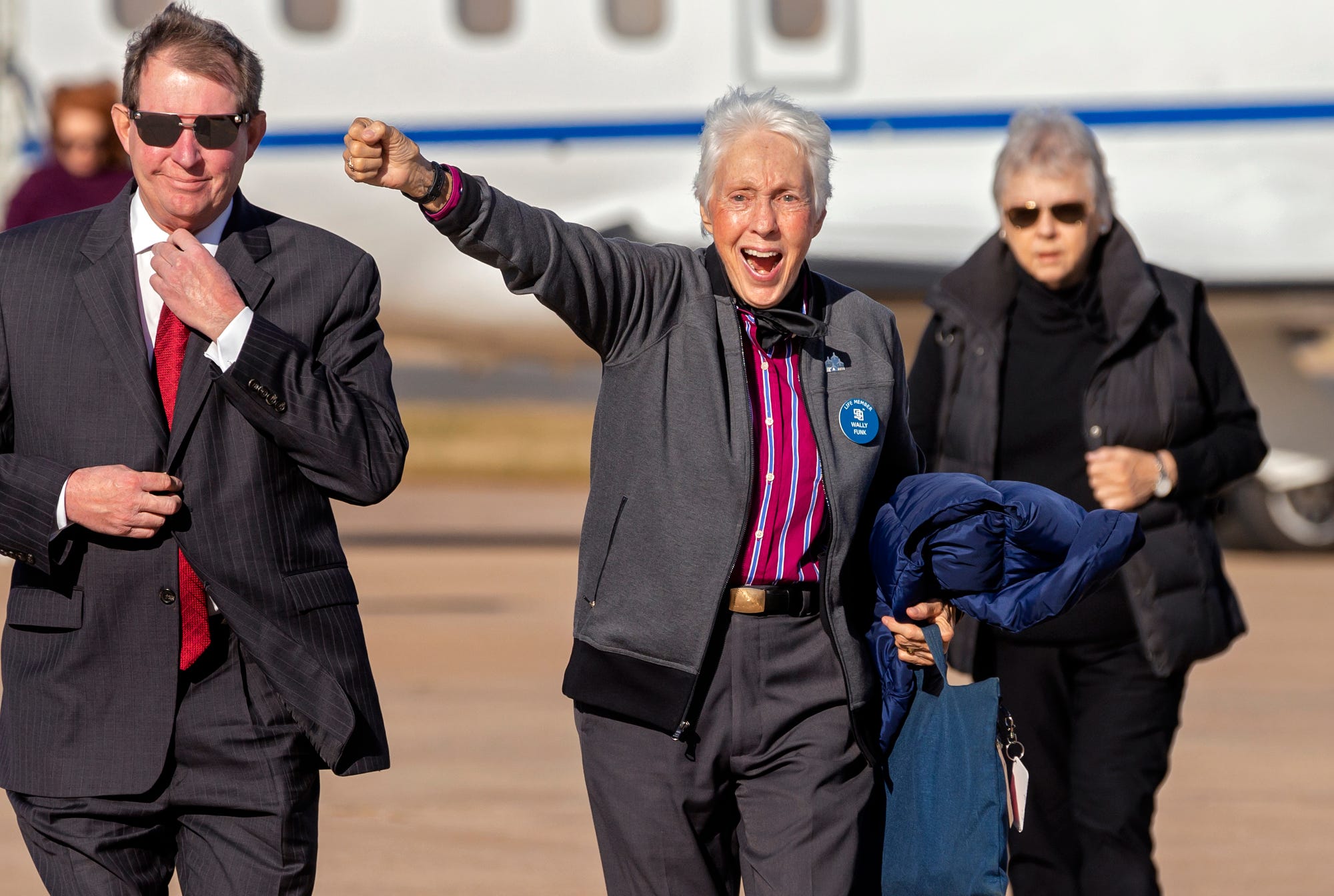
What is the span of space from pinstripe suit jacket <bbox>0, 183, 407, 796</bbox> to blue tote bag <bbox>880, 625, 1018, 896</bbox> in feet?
2.88

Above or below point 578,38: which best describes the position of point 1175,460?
below

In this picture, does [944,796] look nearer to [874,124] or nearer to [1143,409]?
[1143,409]

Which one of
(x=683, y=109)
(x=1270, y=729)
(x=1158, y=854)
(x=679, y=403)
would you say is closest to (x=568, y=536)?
(x=683, y=109)

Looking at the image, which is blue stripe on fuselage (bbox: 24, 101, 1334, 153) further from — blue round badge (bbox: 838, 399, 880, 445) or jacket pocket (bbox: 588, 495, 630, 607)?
jacket pocket (bbox: 588, 495, 630, 607)

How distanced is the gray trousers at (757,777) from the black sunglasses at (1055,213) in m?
1.50

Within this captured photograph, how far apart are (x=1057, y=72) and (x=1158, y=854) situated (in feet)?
21.2

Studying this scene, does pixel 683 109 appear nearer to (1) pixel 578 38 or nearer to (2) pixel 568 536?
(1) pixel 578 38

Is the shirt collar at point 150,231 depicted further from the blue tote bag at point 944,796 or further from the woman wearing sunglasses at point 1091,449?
the woman wearing sunglasses at point 1091,449

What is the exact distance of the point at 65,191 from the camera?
665 centimetres

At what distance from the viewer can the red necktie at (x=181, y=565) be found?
3.02 m

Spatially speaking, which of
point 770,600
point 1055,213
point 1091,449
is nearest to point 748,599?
point 770,600

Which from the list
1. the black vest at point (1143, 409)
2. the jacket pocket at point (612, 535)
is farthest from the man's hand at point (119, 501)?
the black vest at point (1143, 409)

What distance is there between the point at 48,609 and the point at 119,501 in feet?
0.84

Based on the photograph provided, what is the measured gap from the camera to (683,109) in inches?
457
